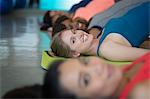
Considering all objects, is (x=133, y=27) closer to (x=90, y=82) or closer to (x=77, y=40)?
(x=77, y=40)

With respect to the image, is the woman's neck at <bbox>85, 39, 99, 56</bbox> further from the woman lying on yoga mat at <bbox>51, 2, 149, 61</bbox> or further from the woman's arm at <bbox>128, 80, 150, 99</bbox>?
the woman's arm at <bbox>128, 80, 150, 99</bbox>

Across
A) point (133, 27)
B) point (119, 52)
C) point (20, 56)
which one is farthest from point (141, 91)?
point (20, 56)

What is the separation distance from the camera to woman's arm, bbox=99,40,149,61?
1.86 meters

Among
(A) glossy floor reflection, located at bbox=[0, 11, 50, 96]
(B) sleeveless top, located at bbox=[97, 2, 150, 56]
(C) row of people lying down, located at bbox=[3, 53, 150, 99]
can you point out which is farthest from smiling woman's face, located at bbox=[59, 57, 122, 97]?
(B) sleeveless top, located at bbox=[97, 2, 150, 56]

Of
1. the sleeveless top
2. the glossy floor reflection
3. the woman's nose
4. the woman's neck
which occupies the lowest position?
the glossy floor reflection

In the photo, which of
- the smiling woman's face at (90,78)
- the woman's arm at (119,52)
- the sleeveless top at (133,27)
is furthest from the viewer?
the sleeveless top at (133,27)

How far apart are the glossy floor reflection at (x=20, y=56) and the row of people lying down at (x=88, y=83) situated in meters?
0.69

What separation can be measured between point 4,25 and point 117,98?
10.4 ft

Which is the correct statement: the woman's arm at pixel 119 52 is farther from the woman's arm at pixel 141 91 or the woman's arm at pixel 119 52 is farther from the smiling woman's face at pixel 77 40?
the woman's arm at pixel 141 91

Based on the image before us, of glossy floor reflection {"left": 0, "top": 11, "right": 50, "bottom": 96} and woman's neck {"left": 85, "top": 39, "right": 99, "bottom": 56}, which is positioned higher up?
woman's neck {"left": 85, "top": 39, "right": 99, "bottom": 56}

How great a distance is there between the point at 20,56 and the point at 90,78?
1.42 metres

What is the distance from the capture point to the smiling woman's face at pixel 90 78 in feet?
3.40

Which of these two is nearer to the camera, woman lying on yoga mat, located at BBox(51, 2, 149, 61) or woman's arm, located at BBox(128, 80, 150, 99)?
woman's arm, located at BBox(128, 80, 150, 99)

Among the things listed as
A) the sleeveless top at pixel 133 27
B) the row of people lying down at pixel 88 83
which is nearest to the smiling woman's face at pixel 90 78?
the row of people lying down at pixel 88 83
